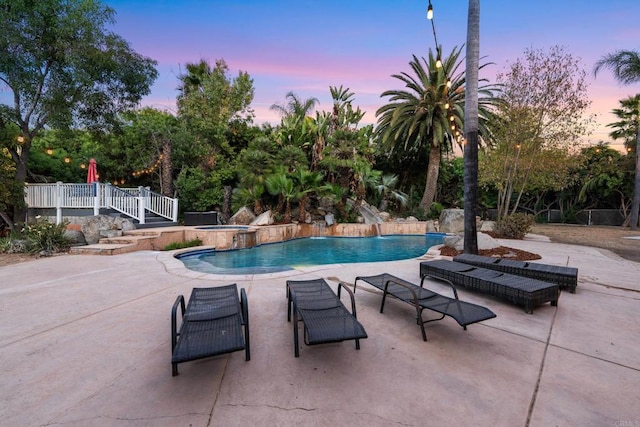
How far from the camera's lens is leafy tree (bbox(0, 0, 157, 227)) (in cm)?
879

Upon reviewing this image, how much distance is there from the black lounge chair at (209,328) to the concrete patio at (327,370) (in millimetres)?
299

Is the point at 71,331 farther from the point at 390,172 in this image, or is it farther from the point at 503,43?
the point at 390,172

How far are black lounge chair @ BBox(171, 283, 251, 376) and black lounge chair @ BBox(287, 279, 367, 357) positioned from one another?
51 cm

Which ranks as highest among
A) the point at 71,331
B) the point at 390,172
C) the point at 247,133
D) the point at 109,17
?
the point at 109,17

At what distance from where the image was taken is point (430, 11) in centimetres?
611

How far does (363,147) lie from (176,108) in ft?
52.5

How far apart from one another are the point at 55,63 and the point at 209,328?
12709mm

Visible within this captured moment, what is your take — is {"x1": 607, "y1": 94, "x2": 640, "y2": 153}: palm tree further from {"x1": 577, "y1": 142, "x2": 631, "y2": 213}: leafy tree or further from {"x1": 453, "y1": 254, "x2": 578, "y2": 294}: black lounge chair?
{"x1": 453, "y1": 254, "x2": 578, "y2": 294}: black lounge chair

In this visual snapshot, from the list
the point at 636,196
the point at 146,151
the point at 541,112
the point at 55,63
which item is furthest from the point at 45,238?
the point at 636,196

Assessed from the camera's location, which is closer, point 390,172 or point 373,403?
point 373,403

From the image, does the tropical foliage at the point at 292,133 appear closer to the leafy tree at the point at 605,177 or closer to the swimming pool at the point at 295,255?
the leafy tree at the point at 605,177

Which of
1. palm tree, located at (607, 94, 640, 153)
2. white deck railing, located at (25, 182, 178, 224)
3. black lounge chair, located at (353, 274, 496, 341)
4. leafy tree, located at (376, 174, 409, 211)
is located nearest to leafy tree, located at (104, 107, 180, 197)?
white deck railing, located at (25, 182, 178, 224)

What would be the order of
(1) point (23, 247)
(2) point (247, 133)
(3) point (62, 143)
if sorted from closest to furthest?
(1) point (23, 247), (3) point (62, 143), (2) point (247, 133)

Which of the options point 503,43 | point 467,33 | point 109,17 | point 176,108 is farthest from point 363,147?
point 176,108
